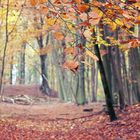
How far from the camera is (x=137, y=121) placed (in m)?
11.8

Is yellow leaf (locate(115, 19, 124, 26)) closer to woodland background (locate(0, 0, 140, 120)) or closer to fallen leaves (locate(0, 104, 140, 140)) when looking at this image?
woodland background (locate(0, 0, 140, 120))

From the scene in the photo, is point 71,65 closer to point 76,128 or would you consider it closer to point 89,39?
point 89,39

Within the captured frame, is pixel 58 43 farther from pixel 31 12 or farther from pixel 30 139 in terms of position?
pixel 30 139

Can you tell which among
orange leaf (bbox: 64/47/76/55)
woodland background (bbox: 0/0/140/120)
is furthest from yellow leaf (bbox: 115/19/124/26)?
orange leaf (bbox: 64/47/76/55)

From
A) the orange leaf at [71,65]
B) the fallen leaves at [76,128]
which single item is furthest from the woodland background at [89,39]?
the fallen leaves at [76,128]

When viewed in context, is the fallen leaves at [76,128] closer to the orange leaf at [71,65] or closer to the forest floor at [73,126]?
the forest floor at [73,126]

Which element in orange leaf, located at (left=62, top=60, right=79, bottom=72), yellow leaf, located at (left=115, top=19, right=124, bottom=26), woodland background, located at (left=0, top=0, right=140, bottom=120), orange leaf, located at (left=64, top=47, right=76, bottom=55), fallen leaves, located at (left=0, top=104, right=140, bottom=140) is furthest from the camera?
fallen leaves, located at (left=0, top=104, right=140, bottom=140)

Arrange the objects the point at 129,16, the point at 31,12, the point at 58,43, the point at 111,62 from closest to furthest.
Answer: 1. the point at 129,16
2. the point at 111,62
3. the point at 31,12
4. the point at 58,43

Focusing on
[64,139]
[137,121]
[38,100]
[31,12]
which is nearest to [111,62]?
[137,121]

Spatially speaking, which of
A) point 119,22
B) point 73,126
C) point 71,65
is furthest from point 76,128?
point 71,65

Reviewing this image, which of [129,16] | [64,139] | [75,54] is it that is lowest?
[64,139]

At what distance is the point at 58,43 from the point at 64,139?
15932 mm

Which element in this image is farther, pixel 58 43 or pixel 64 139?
pixel 58 43

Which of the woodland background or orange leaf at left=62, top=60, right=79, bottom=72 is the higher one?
the woodland background
